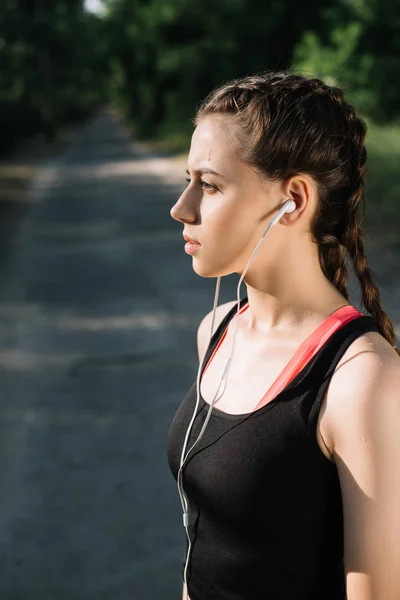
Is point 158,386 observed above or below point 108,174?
above

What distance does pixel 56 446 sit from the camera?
4902 millimetres

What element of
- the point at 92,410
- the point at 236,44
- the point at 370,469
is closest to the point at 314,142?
the point at 370,469

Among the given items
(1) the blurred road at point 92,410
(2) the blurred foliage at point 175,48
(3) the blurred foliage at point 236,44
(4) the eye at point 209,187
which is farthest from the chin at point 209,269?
(2) the blurred foliage at point 175,48

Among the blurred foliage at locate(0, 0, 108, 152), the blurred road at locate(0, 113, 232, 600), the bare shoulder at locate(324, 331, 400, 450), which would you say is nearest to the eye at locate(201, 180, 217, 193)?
the bare shoulder at locate(324, 331, 400, 450)

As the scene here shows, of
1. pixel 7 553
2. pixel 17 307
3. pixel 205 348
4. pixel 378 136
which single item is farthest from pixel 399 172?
pixel 205 348

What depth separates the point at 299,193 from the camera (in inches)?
60.0

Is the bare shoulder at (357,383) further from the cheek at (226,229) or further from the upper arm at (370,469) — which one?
the cheek at (226,229)

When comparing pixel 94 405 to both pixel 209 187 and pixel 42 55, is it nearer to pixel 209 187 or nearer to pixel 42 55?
pixel 209 187

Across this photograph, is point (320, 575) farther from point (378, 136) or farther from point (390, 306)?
point (378, 136)

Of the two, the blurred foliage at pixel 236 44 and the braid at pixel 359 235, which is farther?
the blurred foliage at pixel 236 44

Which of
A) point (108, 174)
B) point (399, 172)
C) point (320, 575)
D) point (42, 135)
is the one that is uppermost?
point (320, 575)

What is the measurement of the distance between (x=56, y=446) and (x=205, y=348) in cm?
321

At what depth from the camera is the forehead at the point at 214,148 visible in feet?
4.96

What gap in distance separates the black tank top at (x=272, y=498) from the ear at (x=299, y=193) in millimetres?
224
